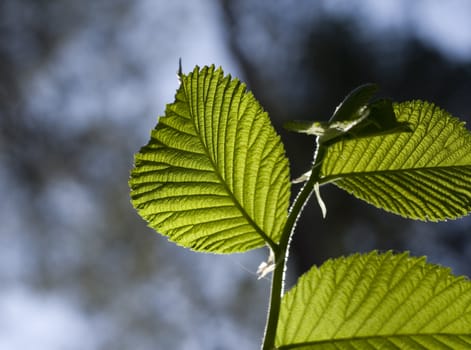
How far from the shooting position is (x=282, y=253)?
0.33m

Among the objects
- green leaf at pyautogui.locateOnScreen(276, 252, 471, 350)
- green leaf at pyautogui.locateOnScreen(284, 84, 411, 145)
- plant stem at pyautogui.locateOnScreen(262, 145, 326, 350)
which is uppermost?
green leaf at pyautogui.locateOnScreen(284, 84, 411, 145)

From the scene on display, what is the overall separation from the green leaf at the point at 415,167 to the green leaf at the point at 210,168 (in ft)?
0.13

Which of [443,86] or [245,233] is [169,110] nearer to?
[245,233]

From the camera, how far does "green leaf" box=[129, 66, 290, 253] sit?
1.20 ft

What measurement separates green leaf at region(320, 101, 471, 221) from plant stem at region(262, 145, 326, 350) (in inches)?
0.8

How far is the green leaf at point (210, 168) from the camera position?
365 mm

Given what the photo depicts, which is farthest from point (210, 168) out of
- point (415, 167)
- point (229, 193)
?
point (415, 167)

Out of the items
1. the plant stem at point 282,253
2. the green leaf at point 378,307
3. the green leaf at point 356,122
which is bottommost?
the green leaf at point 378,307

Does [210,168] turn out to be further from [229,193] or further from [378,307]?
[378,307]

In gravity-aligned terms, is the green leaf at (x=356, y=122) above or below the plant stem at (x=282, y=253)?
above

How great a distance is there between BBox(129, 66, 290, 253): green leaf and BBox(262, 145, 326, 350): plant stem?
0.03 m

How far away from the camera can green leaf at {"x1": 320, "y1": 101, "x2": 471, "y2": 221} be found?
1.18 ft

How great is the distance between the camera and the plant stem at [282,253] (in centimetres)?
30

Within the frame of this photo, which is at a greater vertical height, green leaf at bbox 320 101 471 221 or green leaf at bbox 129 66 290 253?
green leaf at bbox 129 66 290 253
